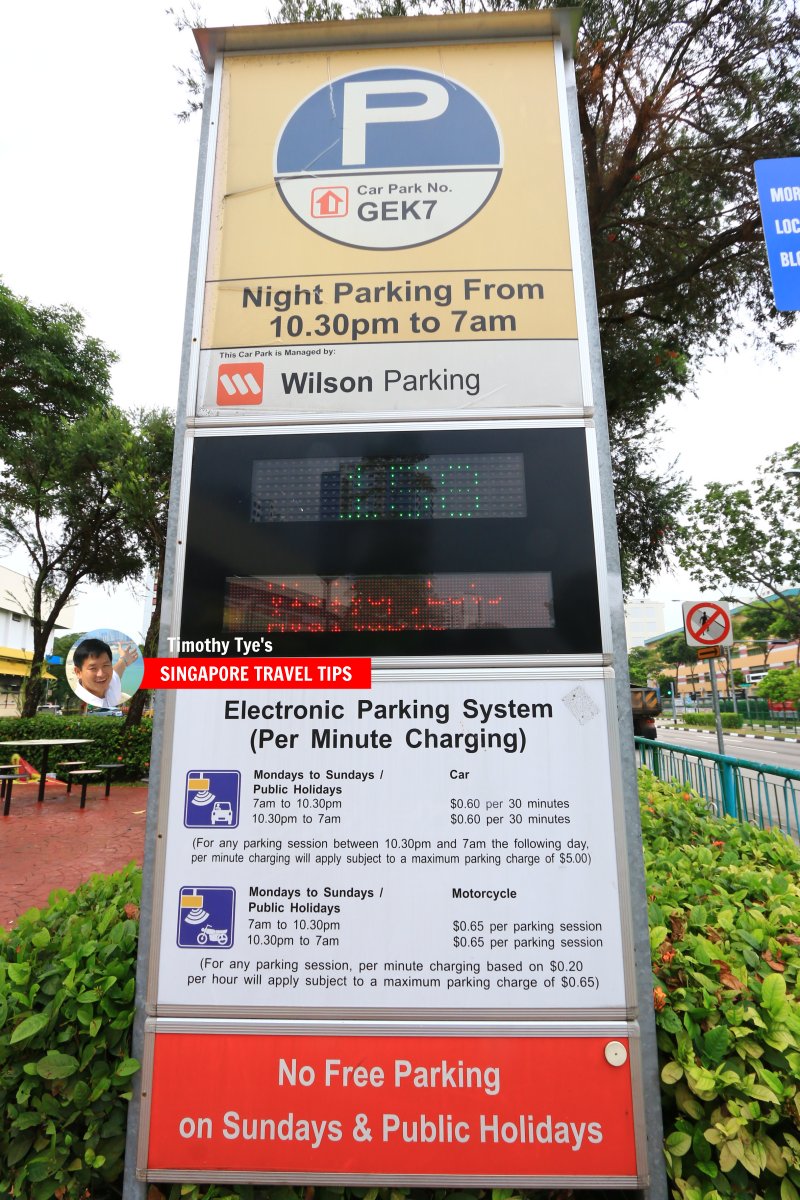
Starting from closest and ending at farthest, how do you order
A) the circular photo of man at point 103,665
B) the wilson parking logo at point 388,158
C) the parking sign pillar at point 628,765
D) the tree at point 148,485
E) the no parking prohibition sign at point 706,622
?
the parking sign pillar at point 628,765 < the wilson parking logo at point 388,158 < the circular photo of man at point 103,665 < the no parking prohibition sign at point 706,622 < the tree at point 148,485

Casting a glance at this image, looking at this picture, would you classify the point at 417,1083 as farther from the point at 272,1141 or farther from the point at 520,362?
the point at 520,362

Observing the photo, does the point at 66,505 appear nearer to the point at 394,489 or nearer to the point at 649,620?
the point at 394,489

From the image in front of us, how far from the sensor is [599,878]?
1968 millimetres

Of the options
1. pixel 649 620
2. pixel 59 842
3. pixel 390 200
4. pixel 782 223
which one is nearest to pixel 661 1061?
pixel 390 200

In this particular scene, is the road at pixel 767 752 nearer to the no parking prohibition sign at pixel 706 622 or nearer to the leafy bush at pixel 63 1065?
the no parking prohibition sign at pixel 706 622

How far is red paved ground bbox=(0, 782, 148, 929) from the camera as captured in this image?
247 inches

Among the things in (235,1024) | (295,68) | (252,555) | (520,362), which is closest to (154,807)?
(235,1024)

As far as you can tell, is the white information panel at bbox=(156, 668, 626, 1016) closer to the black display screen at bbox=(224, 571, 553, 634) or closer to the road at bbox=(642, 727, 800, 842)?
the black display screen at bbox=(224, 571, 553, 634)

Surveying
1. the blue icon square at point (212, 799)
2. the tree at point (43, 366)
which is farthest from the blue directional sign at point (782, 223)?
the tree at point (43, 366)

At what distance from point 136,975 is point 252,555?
1.40 m

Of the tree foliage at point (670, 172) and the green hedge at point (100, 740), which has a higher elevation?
the tree foliage at point (670, 172)

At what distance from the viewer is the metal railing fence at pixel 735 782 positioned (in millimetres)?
5824

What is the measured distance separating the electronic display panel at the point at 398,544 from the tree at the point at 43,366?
18.6 metres

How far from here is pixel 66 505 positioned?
17797mm
